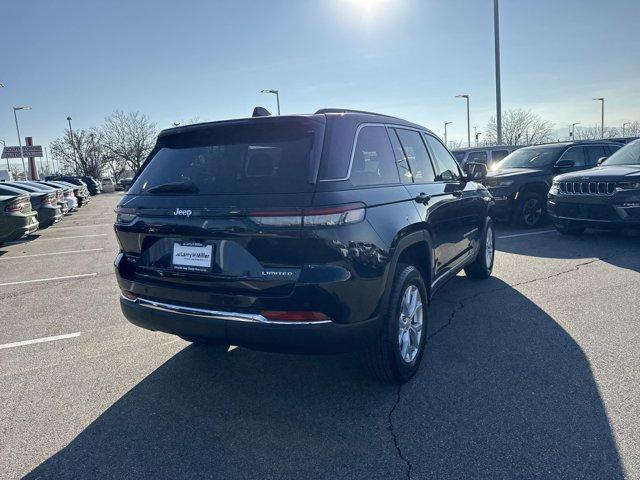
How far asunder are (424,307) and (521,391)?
0.86 m

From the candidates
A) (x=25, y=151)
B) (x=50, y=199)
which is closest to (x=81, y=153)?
(x=25, y=151)

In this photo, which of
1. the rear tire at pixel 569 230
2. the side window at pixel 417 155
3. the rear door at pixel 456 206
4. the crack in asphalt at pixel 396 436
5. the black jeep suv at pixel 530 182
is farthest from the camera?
the black jeep suv at pixel 530 182

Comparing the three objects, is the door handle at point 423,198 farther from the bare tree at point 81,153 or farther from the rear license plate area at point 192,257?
the bare tree at point 81,153

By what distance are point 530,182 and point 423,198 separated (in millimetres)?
7398

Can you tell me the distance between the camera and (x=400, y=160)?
3566 mm

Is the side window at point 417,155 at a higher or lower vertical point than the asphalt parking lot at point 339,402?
higher

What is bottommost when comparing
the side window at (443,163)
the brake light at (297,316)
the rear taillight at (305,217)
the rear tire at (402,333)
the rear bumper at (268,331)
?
the rear tire at (402,333)

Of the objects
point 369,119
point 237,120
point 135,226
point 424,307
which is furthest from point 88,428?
point 369,119

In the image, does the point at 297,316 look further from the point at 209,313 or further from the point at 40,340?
the point at 40,340

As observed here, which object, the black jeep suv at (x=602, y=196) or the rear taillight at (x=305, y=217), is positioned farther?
the black jeep suv at (x=602, y=196)

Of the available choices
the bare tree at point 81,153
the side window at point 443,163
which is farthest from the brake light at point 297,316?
the bare tree at point 81,153

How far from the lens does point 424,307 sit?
3.54 metres

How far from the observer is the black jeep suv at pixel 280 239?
2.55 meters

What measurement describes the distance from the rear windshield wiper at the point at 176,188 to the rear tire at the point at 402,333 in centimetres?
142
